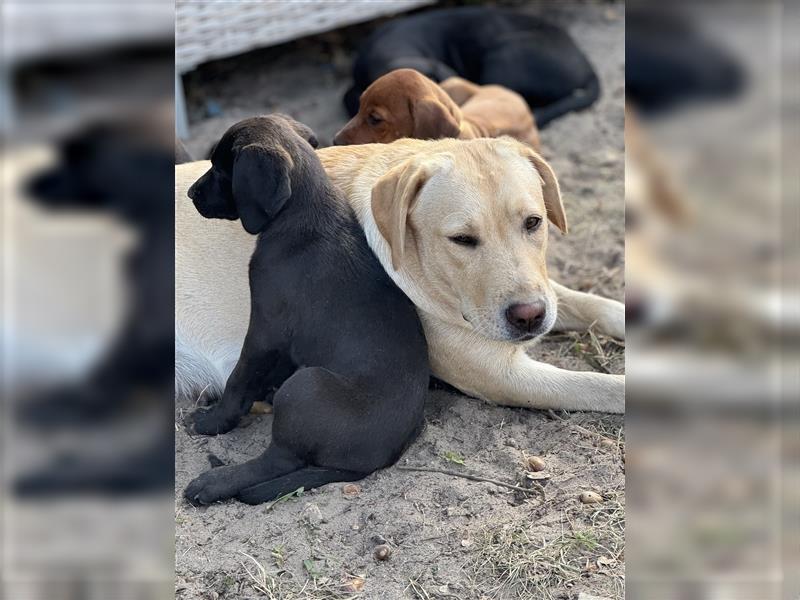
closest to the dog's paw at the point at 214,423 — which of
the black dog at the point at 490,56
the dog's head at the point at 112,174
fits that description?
the dog's head at the point at 112,174

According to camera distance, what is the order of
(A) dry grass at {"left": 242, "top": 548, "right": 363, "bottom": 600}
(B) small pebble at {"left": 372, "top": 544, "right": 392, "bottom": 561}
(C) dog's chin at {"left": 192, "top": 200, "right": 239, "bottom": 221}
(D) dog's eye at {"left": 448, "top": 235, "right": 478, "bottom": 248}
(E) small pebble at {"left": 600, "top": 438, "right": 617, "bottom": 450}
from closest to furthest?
(A) dry grass at {"left": 242, "top": 548, "right": 363, "bottom": 600} < (B) small pebble at {"left": 372, "top": 544, "right": 392, "bottom": 561} < (D) dog's eye at {"left": 448, "top": 235, "right": 478, "bottom": 248} < (C) dog's chin at {"left": 192, "top": 200, "right": 239, "bottom": 221} < (E) small pebble at {"left": 600, "top": 438, "right": 617, "bottom": 450}

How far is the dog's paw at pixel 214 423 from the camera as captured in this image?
3918 mm

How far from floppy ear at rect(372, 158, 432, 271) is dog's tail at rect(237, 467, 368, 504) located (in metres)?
0.84

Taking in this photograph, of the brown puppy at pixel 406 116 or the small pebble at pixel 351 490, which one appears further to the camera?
the brown puppy at pixel 406 116

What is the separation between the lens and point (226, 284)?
4266 mm

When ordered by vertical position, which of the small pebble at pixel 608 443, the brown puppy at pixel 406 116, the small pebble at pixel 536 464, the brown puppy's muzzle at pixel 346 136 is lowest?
the small pebble at pixel 608 443

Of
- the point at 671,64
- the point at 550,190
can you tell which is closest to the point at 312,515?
the point at 550,190

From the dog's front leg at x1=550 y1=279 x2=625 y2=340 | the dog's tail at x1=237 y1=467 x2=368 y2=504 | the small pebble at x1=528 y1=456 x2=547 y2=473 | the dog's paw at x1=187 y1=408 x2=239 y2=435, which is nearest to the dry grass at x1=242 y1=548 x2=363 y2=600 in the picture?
the dog's tail at x1=237 y1=467 x2=368 y2=504

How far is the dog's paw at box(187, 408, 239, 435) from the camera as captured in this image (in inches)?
154

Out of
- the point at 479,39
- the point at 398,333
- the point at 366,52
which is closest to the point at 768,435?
the point at 398,333

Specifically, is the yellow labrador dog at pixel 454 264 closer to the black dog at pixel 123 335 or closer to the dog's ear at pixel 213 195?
the dog's ear at pixel 213 195

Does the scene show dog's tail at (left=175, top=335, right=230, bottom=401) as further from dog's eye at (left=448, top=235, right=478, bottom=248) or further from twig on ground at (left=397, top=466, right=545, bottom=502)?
dog's eye at (left=448, top=235, right=478, bottom=248)

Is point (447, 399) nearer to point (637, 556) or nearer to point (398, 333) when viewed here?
point (398, 333)

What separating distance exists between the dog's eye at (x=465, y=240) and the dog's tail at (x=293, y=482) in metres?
0.97
